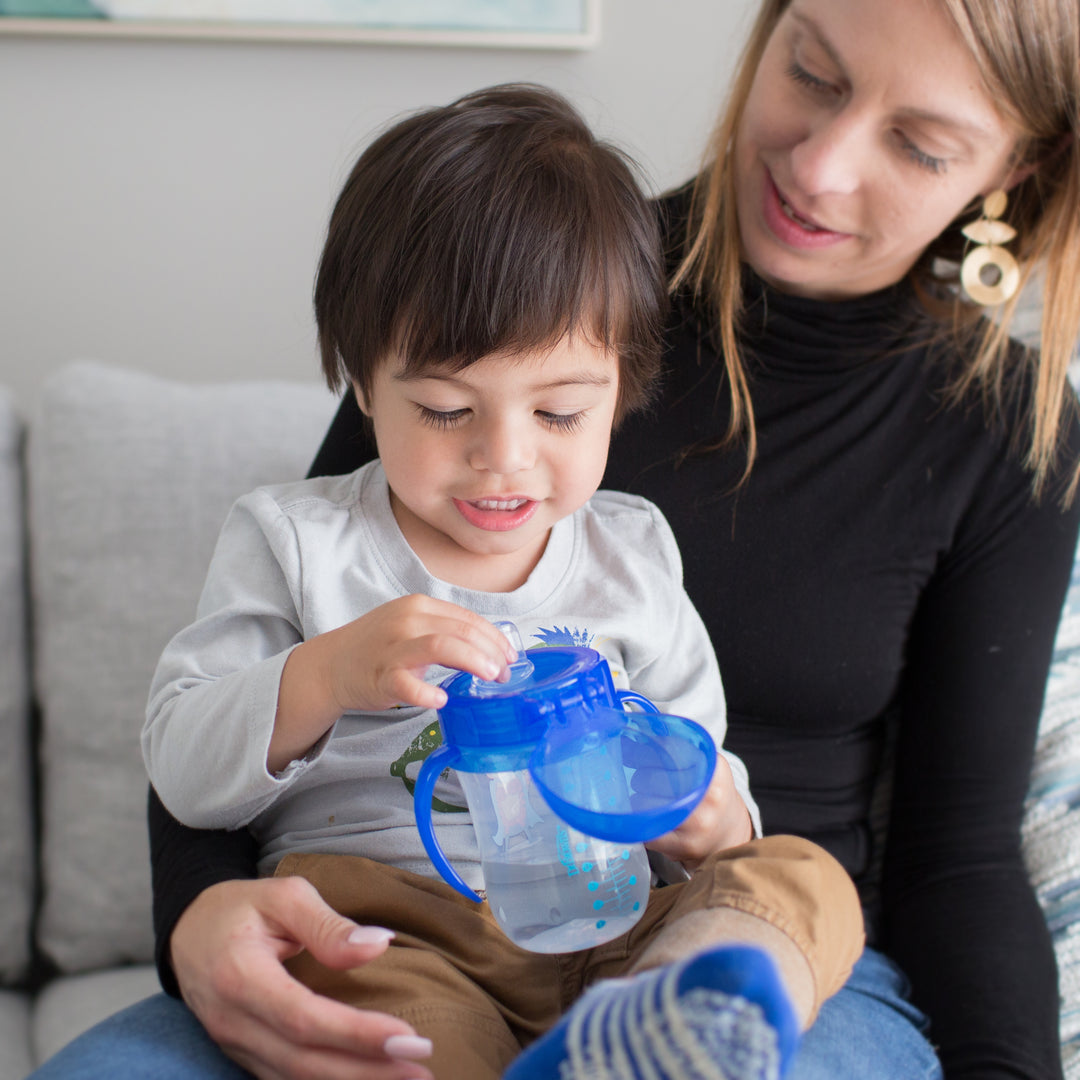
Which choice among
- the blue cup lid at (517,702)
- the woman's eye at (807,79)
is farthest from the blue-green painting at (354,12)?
the blue cup lid at (517,702)

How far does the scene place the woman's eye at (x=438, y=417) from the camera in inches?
34.5

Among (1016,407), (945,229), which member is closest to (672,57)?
(945,229)

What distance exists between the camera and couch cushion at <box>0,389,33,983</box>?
1.38m

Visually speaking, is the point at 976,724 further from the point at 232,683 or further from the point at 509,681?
the point at 232,683

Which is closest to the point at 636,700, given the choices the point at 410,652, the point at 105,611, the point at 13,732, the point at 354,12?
the point at 410,652

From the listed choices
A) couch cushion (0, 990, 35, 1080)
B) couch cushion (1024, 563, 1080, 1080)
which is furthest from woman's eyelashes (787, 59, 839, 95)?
couch cushion (0, 990, 35, 1080)

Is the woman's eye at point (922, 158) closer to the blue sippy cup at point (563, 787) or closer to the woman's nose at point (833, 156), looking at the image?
the woman's nose at point (833, 156)

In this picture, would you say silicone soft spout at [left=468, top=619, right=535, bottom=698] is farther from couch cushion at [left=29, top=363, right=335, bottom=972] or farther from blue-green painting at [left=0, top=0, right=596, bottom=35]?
blue-green painting at [left=0, top=0, right=596, bottom=35]

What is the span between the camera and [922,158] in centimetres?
108

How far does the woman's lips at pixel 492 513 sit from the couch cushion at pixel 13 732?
0.78 meters

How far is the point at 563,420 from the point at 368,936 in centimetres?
42

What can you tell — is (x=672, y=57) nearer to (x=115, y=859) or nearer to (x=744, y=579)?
(x=744, y=579)

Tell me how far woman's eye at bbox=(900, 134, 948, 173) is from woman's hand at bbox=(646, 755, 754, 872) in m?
0.61

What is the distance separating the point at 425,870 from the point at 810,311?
71 cm
